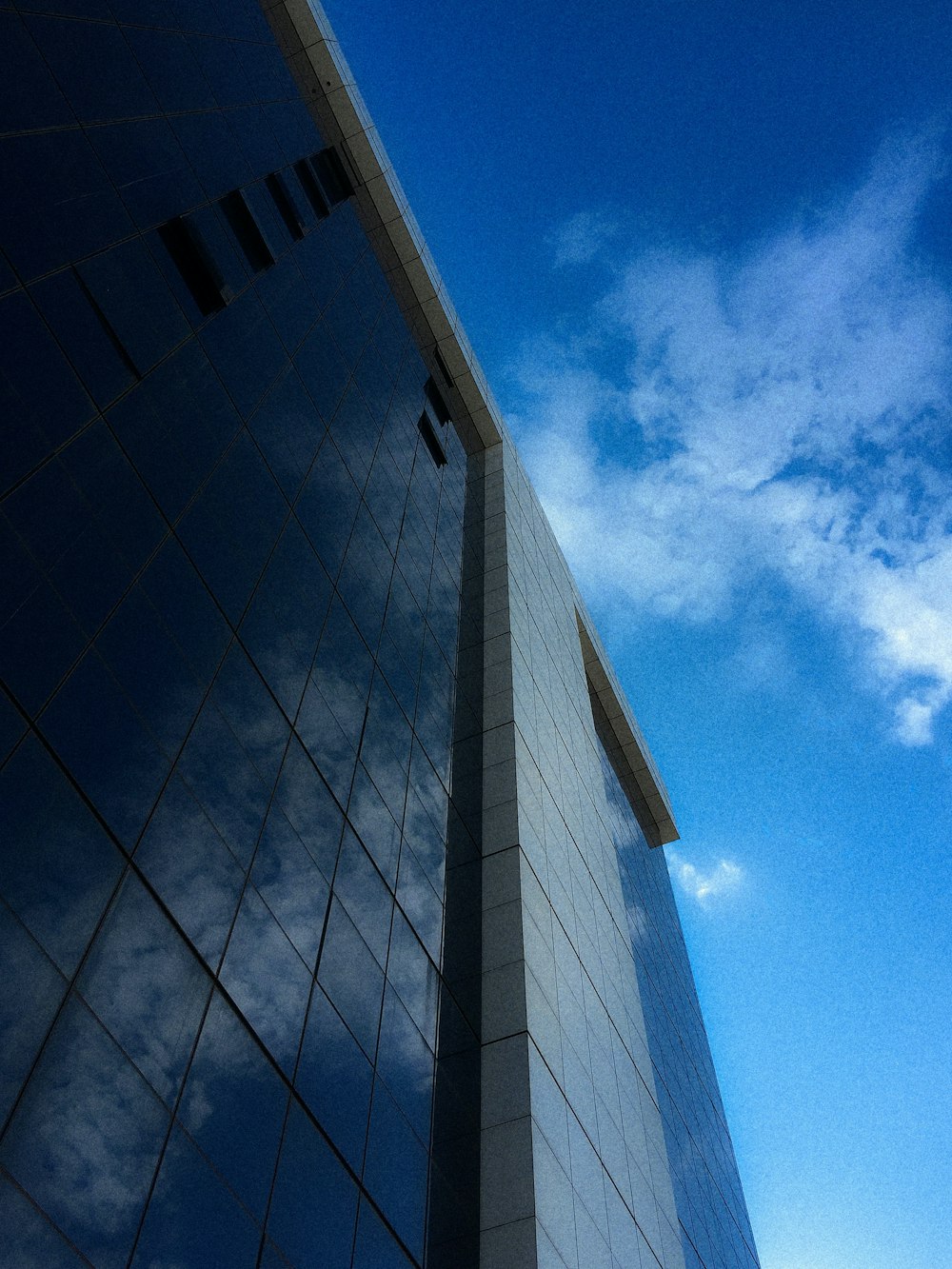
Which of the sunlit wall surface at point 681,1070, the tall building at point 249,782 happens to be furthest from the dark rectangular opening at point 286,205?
the sunlit wall surface at point 681,1070

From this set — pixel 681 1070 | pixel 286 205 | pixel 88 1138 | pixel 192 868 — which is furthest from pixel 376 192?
pixel 88 1138

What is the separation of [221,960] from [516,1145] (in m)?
6.22

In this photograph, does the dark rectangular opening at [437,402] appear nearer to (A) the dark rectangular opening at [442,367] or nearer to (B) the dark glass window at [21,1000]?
(A) the dark rectangular opening at [442,367]

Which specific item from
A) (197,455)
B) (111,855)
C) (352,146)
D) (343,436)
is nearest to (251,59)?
(352,146)

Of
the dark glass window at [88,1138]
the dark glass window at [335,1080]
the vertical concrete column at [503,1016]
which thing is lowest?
the vertical concrete column at [503,1016]

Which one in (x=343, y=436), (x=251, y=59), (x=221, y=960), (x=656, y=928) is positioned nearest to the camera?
(x=221, y=960)

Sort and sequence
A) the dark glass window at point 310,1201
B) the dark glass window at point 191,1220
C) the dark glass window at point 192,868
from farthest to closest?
the dark glass window at point 192,868 < the dark glass window at point 310,1201 < the dark glass window at point 191,1220

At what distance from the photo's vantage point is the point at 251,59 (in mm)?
25078

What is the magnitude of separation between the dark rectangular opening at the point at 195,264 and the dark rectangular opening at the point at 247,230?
2219mm

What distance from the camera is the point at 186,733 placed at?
11.6 metres

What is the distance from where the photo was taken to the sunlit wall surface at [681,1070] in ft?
87.0

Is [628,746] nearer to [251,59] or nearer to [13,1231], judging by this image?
[251,59]

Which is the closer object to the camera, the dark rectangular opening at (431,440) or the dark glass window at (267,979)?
the dark glass window at (267,979)

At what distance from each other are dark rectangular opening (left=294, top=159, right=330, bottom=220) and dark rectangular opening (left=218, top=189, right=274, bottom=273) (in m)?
6.20
